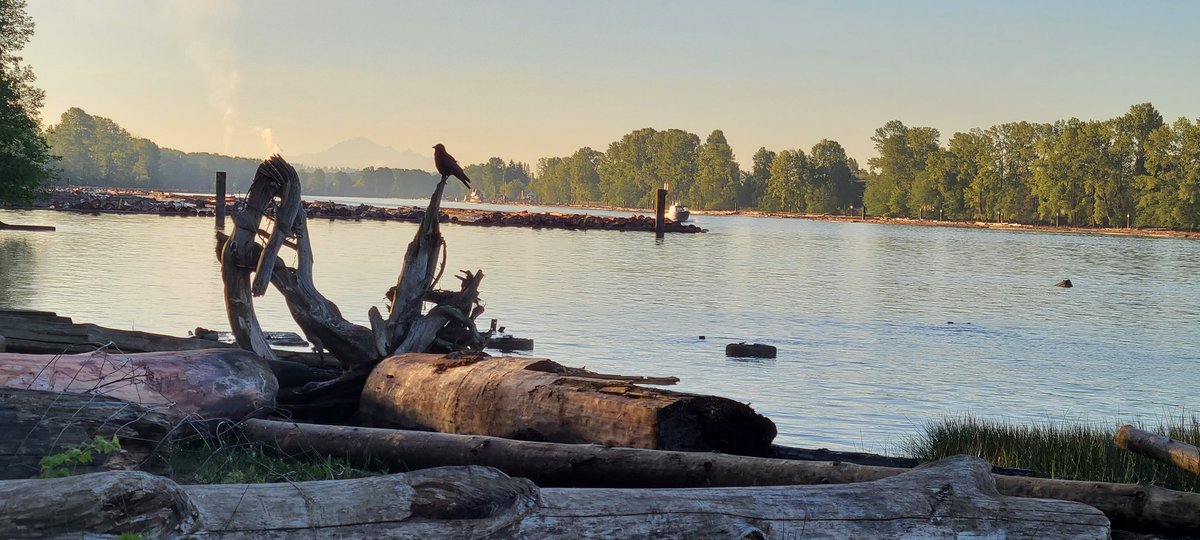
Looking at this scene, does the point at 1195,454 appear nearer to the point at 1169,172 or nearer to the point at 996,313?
the point at 996,313

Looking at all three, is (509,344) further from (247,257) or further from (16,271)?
(16,271)

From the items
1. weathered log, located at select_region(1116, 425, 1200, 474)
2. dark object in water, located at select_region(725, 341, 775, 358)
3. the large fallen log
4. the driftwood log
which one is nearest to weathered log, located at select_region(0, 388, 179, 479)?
the large fallen log

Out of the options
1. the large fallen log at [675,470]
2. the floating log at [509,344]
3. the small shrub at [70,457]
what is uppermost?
the small shrub at [70,457]

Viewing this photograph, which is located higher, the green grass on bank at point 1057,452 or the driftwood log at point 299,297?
the driftwood log at point 299,297

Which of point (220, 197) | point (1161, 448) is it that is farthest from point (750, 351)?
point (220, 197)

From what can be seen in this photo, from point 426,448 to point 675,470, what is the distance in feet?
5.42

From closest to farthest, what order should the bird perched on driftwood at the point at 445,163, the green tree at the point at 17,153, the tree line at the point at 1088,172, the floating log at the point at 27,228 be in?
the bird perched on driftwood at the point at 445,163
the green tree at the point at 17,153
the floating log at the point at 27,228
the tree line at the point at 1088,172

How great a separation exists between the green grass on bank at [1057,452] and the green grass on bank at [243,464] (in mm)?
4504

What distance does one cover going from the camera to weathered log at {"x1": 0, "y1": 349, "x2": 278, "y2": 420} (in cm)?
734

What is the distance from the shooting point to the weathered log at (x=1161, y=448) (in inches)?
308

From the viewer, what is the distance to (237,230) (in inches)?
445

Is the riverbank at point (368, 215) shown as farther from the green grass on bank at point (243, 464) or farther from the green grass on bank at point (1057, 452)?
the green grass on bank at point (243, 464)

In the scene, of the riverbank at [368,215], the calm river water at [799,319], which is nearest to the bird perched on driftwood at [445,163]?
the calm river water at [799,319]

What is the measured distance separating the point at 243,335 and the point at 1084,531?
316 inches
